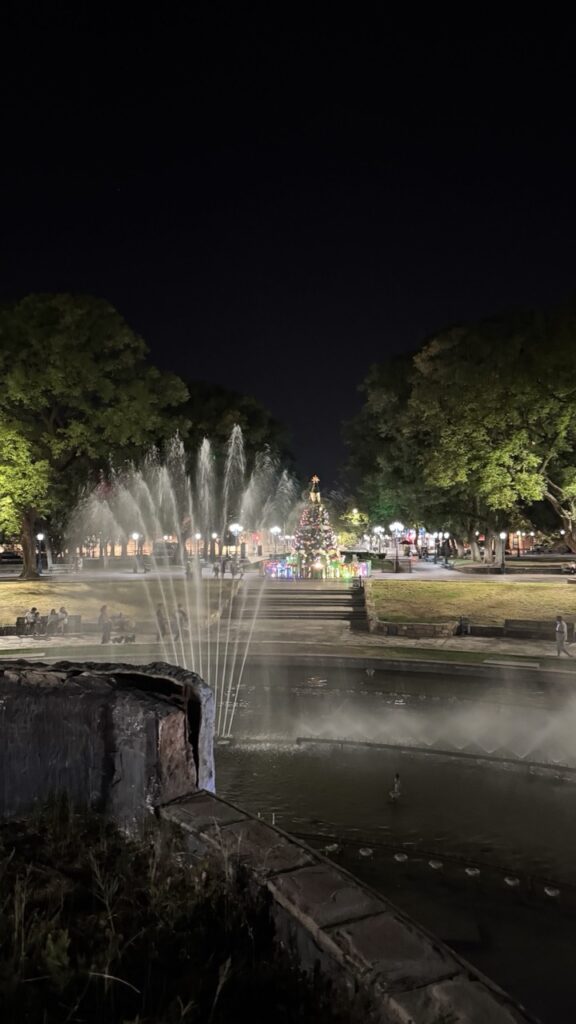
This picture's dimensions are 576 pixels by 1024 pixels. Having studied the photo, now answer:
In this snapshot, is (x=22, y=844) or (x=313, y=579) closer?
(x=22, y=844)

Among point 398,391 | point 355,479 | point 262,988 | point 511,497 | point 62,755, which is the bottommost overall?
point 262,988

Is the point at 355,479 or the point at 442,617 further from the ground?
the point at 355,479

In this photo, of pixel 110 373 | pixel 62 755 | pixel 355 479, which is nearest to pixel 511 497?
pixel 110 373

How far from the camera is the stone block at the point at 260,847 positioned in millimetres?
4057

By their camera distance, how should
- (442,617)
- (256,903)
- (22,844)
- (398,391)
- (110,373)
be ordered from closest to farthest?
(256,903)
(22,844)
(442,617)
(110,373)
(398,391)

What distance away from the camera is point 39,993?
3088 mm

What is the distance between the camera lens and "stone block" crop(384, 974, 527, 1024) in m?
2.83

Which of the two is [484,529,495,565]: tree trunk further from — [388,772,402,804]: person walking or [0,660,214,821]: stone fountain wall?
[0,660,214,821]: stone fountain wall

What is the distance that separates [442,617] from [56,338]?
24.1 meters

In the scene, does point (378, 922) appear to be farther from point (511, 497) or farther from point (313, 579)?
point (313, 579)

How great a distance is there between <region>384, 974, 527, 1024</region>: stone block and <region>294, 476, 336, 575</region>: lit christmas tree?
143 ft

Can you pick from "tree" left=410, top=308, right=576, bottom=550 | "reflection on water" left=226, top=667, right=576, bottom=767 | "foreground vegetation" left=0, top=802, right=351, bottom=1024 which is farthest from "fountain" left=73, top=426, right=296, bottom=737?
"tree" left=410, top=308, right=576, bottom=550

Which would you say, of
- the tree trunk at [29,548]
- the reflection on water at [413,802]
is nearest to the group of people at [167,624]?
the reflection on water at [413,802]

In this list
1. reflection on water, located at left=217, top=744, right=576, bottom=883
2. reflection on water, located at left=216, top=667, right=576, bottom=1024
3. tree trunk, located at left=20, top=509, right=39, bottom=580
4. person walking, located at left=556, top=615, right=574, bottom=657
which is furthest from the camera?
tree trunk, located at left=20, top=509, right=39, bottom=580
